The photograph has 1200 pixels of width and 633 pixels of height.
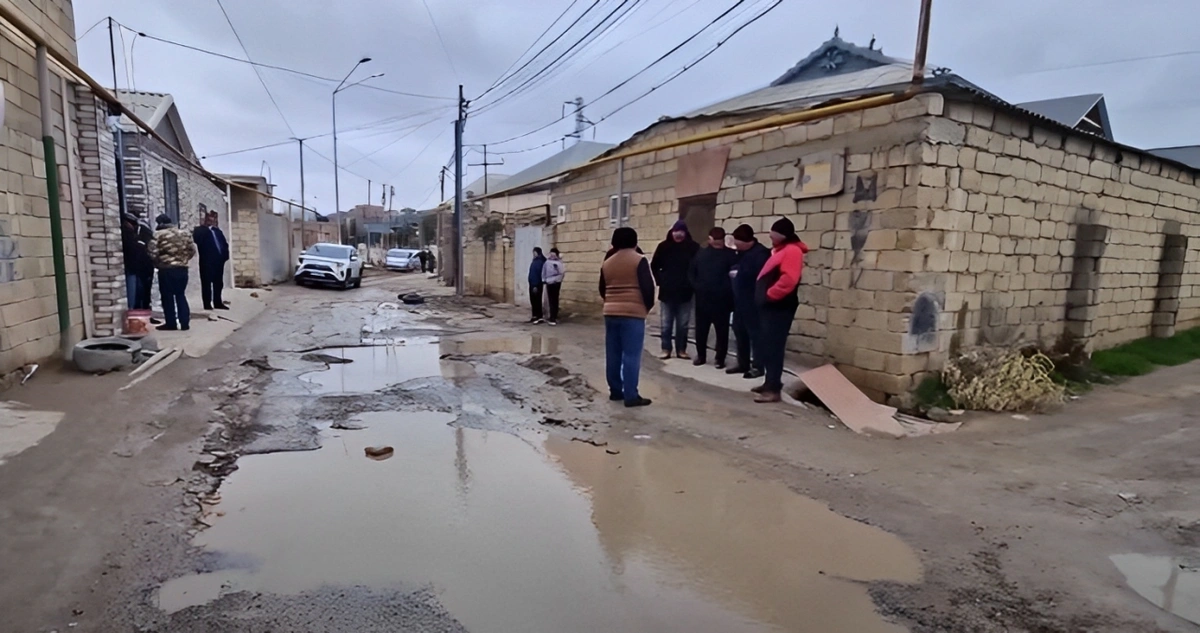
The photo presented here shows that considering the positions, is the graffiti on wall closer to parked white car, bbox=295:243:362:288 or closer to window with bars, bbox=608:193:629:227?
window with bars, bbox=608:193:629:227

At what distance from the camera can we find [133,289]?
28.3 feet

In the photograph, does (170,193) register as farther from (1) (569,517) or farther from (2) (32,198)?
(1) (569,517)

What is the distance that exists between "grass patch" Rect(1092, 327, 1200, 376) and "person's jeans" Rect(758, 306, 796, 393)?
502 centimetres

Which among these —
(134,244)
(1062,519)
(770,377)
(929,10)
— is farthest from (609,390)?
(134,244)

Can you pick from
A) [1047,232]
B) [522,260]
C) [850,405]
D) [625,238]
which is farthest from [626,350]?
[522,260]

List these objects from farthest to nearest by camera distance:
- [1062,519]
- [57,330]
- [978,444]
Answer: [57,330] → [978,444] → [1062,519]

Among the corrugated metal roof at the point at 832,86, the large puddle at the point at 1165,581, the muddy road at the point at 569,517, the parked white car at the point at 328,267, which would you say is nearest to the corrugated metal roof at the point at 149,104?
the parked white car at the point at 328,267

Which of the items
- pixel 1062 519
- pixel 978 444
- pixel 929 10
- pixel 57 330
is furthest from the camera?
pixel 57 330

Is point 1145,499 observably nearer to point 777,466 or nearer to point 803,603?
point 777,466

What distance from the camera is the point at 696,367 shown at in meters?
7.50

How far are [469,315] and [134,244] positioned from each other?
6073 millimetres

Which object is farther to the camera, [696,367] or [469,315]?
[469,315]

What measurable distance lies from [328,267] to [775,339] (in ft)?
55.5

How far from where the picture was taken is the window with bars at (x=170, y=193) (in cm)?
1259
